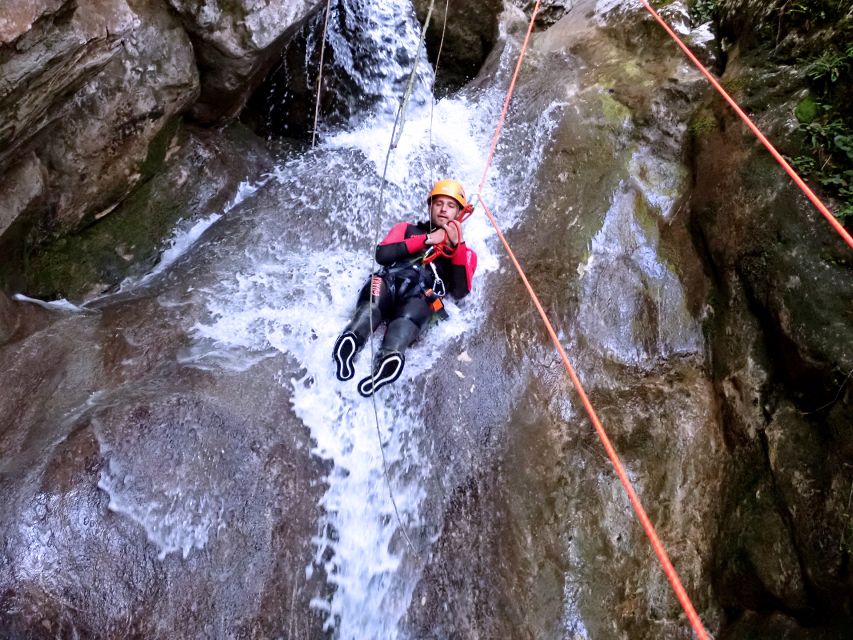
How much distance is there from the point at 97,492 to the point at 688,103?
543 centimetres

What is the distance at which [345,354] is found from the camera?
143 inches

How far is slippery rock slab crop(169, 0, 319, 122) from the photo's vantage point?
4.30 m

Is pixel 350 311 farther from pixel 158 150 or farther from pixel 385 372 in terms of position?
pixel 158 150

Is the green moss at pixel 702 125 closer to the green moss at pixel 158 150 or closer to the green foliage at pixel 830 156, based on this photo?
the green foliage at pixel 830 156

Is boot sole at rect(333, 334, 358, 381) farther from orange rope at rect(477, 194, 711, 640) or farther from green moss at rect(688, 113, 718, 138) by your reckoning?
green moss at rect(688, 113, 718, 138)

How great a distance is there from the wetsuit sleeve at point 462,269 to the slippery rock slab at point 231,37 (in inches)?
102

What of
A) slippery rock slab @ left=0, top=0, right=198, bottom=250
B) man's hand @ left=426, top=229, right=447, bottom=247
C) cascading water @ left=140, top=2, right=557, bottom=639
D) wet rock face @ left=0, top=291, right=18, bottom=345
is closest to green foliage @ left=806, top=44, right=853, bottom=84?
cascading water @ left=140, top=2, right=557, bottom=639

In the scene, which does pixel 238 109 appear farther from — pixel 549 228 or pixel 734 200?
pixel 734 200

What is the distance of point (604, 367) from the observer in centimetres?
372

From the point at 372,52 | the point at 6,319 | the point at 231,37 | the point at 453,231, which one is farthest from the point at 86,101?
the point at 372,52

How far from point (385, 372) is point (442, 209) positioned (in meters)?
1.56

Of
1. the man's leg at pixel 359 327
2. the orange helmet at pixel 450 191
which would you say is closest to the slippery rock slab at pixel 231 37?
the orange helmet at pixel 450 191

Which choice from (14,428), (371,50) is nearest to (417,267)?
(14,428)

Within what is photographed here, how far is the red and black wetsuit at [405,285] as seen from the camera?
149 inches
